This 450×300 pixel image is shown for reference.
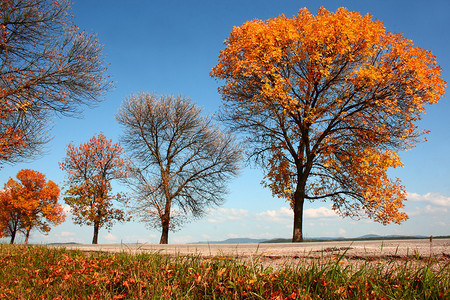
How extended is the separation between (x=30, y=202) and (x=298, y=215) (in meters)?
29.0

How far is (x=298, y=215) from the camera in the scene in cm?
1538

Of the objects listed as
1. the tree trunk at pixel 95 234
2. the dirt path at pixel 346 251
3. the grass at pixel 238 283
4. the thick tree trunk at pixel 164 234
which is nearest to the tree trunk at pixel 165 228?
the thick tree trunk at pixel 164 234

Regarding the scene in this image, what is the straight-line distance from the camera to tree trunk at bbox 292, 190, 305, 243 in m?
15.1

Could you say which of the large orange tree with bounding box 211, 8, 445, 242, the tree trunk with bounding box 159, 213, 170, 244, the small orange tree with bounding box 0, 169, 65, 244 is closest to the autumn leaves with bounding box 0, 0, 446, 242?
the large orange tree with bounding box 211, 8, 445, 242

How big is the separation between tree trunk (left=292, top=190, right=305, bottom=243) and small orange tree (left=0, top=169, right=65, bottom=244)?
1128 inches

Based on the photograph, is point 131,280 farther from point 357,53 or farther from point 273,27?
point 357,53

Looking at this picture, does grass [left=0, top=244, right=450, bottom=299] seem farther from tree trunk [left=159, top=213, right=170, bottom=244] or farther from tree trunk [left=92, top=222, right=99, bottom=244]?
tree trunk [left=92, top=222, right=99, bottom=244]

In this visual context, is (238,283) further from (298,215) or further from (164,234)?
(164,234)

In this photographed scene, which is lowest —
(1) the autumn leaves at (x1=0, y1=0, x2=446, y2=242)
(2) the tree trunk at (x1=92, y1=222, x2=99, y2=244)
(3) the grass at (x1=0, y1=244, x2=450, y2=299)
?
(2) the tree trunk at (x1=92, y1=222, x2=99, y2=244)

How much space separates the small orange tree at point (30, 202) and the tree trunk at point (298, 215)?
94.0ft

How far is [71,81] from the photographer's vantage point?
47.0 ft

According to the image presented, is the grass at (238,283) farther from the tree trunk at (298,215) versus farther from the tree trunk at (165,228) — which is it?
the tree trunk at (165,228)

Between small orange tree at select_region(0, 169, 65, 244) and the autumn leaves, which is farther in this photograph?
small orange tree at select_region(0, 169, 65, 244)

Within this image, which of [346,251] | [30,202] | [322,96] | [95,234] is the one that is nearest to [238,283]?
[346,251]
